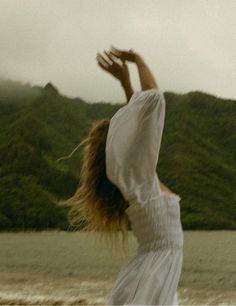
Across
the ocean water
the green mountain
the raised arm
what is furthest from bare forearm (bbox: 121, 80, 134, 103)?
the green mountain

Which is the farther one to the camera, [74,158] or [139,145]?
[74,158]

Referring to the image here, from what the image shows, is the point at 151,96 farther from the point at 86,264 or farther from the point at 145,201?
the point at 86,264

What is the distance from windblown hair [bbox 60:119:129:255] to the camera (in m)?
3.65

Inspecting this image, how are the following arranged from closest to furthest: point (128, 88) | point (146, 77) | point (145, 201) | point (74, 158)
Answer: point (145, 201) → point (146, 77) → point (128, 88) → point (74, 158)

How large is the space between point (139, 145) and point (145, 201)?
261 mm

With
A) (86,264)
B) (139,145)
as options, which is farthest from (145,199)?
(86,264)

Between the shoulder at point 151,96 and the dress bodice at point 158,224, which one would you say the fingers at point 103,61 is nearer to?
Answer: the shoulder at point 151,96

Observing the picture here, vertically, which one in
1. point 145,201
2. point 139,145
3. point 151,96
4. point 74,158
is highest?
point 151,96

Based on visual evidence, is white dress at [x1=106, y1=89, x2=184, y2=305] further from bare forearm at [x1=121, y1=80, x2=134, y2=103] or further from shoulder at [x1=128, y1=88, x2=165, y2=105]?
bare forearm at [x1=121, y1=80, x2=134, y2=103]

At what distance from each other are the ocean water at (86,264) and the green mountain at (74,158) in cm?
413

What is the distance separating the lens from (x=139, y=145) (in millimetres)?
3305

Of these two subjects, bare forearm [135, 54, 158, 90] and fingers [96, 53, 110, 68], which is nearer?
bare forearm [135, 54, 158, 90]

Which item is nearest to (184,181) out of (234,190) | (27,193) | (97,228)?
(234,190)

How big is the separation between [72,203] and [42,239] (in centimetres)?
13744
